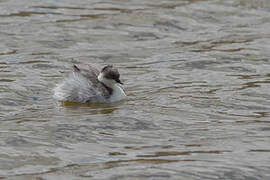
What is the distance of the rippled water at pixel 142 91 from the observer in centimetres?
808

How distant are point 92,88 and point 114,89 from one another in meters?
0.31

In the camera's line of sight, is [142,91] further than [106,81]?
Yes

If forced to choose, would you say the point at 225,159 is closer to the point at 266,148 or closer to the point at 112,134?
the point at 266,148

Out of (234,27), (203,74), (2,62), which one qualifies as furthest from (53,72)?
(234,27)

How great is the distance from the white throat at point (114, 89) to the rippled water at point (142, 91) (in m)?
0.14

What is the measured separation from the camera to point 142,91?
1153cm

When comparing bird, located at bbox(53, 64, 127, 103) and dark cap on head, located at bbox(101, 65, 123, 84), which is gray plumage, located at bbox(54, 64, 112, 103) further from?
dark cap on head, located at bbox(101, 65, 123, 84)

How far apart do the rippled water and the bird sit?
137 mm

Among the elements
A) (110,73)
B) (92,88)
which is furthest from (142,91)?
(92,88)

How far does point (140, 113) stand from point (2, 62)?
13.3ft

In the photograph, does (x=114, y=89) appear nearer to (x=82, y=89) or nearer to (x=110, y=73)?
(x=110, y=73)

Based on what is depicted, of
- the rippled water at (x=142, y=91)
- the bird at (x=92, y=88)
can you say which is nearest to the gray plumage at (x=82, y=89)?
the bird at (x=92, y=88)

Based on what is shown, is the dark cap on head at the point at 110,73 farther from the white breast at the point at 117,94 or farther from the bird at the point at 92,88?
the white breast at the point at 117,94

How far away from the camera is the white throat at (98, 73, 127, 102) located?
1088cm
